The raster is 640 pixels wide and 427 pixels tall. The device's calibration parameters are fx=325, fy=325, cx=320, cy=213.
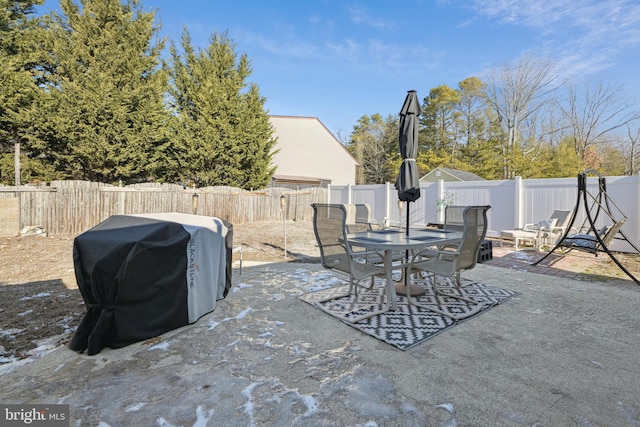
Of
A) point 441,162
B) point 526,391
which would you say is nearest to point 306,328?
point 526,391

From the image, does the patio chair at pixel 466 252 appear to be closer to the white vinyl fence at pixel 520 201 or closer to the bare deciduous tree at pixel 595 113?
the white vinyl fence at pixel 520 201

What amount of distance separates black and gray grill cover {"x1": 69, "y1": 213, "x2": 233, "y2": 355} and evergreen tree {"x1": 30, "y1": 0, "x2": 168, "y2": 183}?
9752 millimetres

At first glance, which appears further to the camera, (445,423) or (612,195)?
(612,195)

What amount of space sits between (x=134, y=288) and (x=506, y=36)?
56.9 feet

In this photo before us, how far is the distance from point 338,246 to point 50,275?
450cm

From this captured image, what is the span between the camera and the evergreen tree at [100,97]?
10422 millimetres

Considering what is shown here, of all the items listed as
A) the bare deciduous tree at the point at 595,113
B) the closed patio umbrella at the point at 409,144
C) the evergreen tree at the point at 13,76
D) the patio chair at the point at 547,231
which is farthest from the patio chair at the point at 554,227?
the bare deciduous tree at the point at 595,113

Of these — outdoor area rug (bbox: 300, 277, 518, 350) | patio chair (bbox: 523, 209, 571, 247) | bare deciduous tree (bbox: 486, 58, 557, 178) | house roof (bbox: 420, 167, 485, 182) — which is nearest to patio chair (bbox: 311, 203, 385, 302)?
outdoor area rug (bbox: 300, 277, 518, 350)

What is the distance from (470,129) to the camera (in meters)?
23.9

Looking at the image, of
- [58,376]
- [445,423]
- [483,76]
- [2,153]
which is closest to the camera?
[445,423]

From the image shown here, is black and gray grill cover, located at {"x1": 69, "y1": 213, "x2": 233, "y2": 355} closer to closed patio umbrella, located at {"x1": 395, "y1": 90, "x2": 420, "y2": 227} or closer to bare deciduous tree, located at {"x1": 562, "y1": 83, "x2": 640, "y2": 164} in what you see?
closed patio umbrella, located at {"x1": 395, "y1": 90, "x2": 420, "y2": 227}

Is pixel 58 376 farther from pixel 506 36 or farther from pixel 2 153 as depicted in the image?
pixel 506 36

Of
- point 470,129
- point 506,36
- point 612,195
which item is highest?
point 506,36

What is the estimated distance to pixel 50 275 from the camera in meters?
4.89
